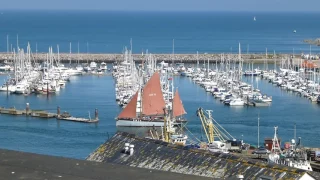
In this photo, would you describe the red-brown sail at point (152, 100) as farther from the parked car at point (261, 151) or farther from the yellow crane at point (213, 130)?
the parked car at point (261, 151)

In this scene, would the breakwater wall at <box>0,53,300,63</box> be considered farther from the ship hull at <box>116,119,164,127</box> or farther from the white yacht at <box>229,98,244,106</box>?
the ship hull at <box>116,119,164,127</box>

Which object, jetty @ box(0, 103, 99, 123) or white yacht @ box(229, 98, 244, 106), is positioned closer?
jetty @ box(0, 103, 99, 123)

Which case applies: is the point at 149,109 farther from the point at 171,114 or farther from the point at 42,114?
the point at 42,114

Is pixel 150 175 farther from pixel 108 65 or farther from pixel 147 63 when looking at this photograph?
pixel 108 65

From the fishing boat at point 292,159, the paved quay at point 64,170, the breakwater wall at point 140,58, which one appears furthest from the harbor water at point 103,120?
the paved quay at point 64,170

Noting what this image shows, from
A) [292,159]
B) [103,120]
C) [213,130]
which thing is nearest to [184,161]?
[292,159]

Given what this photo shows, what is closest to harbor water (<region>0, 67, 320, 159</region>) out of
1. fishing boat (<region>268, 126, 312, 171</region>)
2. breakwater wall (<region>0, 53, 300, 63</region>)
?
fishing boat (<region>268, 126, 312, 171</region>)
